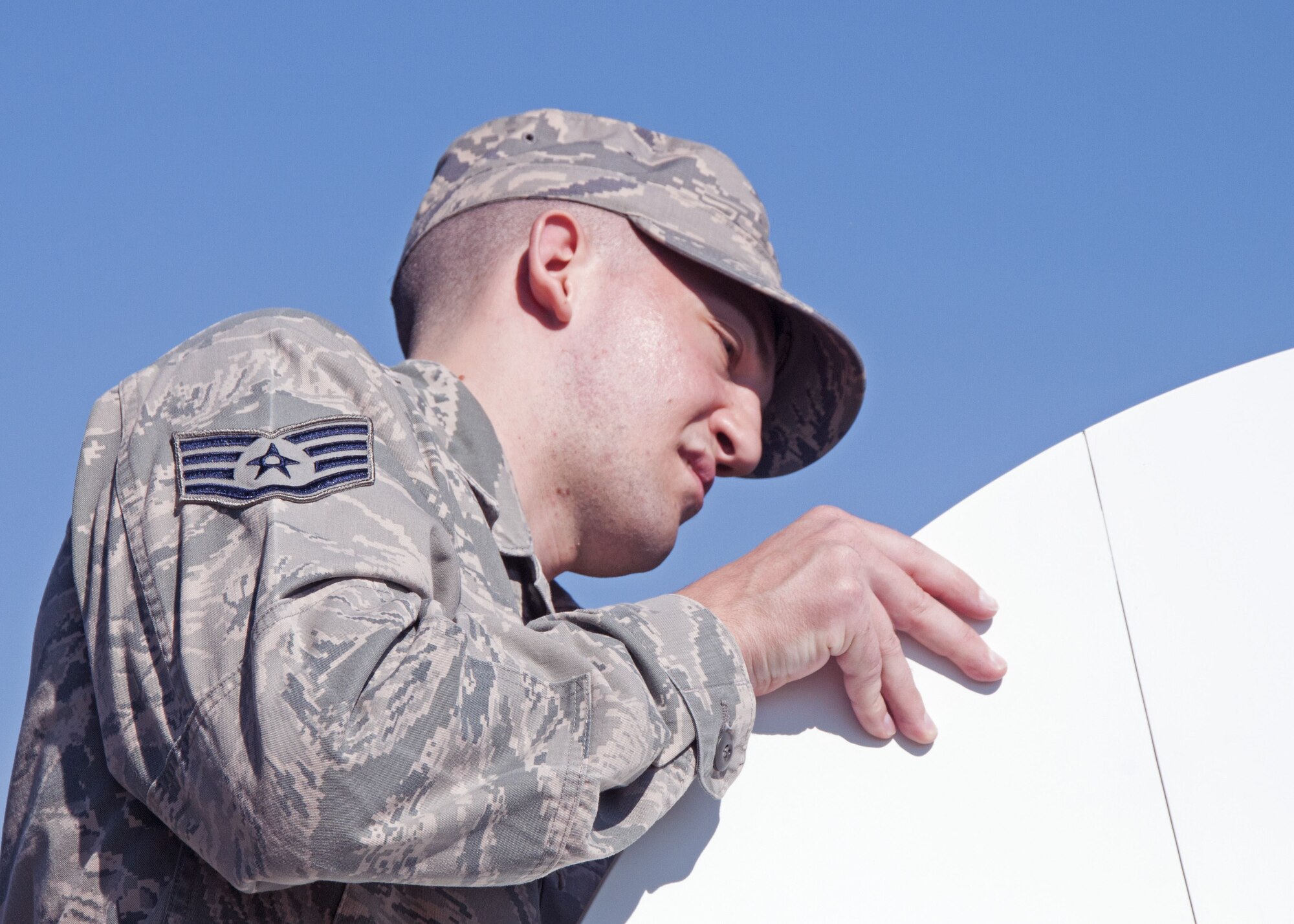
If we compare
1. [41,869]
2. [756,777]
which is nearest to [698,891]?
[756,777]

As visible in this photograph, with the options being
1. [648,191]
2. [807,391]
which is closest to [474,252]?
[648,191]

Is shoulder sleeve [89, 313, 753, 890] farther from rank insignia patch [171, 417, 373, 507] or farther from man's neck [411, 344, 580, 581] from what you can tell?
man's neck [411, 344, 580, 581]

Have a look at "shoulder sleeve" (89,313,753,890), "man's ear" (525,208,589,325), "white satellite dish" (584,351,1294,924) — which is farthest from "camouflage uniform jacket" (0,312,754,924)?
"man's ear" (525,208,589,325)

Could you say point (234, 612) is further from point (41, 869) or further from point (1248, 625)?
point (1248, 625)

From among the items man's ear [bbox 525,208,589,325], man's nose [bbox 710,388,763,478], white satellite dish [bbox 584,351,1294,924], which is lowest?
white satellite dish [bbox 584,351,1294,924]

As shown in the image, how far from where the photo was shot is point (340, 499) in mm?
1354

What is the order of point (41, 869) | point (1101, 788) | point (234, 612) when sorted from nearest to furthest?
point (234, 612) < point (41, 869) < point (1101, 788)

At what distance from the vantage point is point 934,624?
66.9 inches

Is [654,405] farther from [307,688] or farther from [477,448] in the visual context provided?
[307,688]

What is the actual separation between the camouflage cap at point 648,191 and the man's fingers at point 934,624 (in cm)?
73

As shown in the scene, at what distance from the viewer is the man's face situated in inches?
84.1

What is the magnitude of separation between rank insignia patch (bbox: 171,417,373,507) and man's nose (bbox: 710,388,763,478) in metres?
0.96

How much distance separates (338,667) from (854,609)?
68cm

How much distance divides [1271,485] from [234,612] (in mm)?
1360
